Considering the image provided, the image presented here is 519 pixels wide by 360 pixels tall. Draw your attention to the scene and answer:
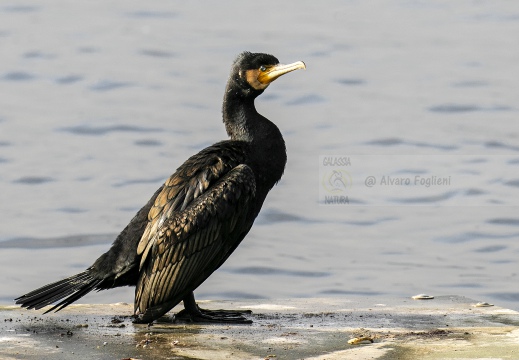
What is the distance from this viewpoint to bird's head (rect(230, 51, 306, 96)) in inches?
288

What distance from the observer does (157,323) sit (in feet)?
22.2

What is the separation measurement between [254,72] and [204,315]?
1.47m

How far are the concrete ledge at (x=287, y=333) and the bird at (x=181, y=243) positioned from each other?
5.4 inches

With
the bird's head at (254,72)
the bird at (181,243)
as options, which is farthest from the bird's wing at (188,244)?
the bird's head at (254,72)

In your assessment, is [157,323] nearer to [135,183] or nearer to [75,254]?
[75,254]

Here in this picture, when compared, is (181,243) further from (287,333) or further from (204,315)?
(287,333)

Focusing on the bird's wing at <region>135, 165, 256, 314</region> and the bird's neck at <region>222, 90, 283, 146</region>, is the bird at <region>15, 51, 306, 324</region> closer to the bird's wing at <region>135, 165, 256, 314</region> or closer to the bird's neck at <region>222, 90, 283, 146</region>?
the bird's wing at <region>135, 165, 256, 314</region>

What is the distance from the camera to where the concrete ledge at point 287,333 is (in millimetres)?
5941

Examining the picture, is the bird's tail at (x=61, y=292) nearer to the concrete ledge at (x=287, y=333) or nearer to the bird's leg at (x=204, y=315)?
the concrete ledge at (x=287, y=333)

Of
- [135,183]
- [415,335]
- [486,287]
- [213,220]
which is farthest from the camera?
[135,183]

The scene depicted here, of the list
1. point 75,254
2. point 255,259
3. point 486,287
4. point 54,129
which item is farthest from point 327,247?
point 54,129

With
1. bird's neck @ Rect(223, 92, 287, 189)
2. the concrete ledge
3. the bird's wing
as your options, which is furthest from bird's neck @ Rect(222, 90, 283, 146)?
the concrete ledge

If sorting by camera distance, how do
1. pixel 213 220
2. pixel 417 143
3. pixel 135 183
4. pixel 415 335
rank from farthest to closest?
pixel 417 143 → pixel 135 183 → pixel 213 220 → pixel 415 335

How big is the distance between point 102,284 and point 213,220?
28.2 inches
